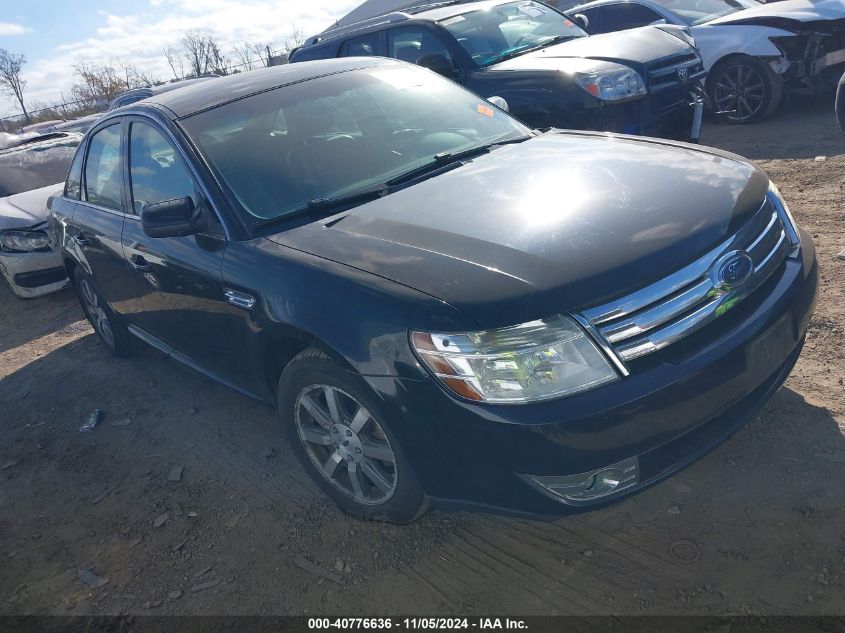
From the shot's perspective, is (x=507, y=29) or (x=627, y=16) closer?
(x=507, y=29)

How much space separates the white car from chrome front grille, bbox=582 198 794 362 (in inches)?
237

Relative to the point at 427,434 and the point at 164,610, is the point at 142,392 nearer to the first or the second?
the point at 164,610

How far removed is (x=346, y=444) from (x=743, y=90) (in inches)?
279

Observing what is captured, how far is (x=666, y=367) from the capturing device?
7.32ft

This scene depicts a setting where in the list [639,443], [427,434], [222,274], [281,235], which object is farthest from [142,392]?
[639,443]

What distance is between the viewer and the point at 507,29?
7.09 m

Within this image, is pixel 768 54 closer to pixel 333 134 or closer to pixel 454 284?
pixel 333 134

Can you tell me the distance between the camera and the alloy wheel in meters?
Answer: 7.75

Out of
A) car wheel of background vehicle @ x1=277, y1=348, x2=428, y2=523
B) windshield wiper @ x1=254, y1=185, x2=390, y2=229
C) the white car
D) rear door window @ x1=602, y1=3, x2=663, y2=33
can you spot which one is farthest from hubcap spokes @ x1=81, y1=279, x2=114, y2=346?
rear door window @ x1=602, y1=3, x2=663, y2=33

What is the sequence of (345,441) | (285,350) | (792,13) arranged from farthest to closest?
(792,13)
(285,350)
(345,441)

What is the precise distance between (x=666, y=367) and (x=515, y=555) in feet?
3.16

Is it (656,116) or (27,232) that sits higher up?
(656,116)

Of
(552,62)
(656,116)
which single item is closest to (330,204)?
(552,62)

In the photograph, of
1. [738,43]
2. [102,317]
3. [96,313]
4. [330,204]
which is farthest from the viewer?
[738,43]
